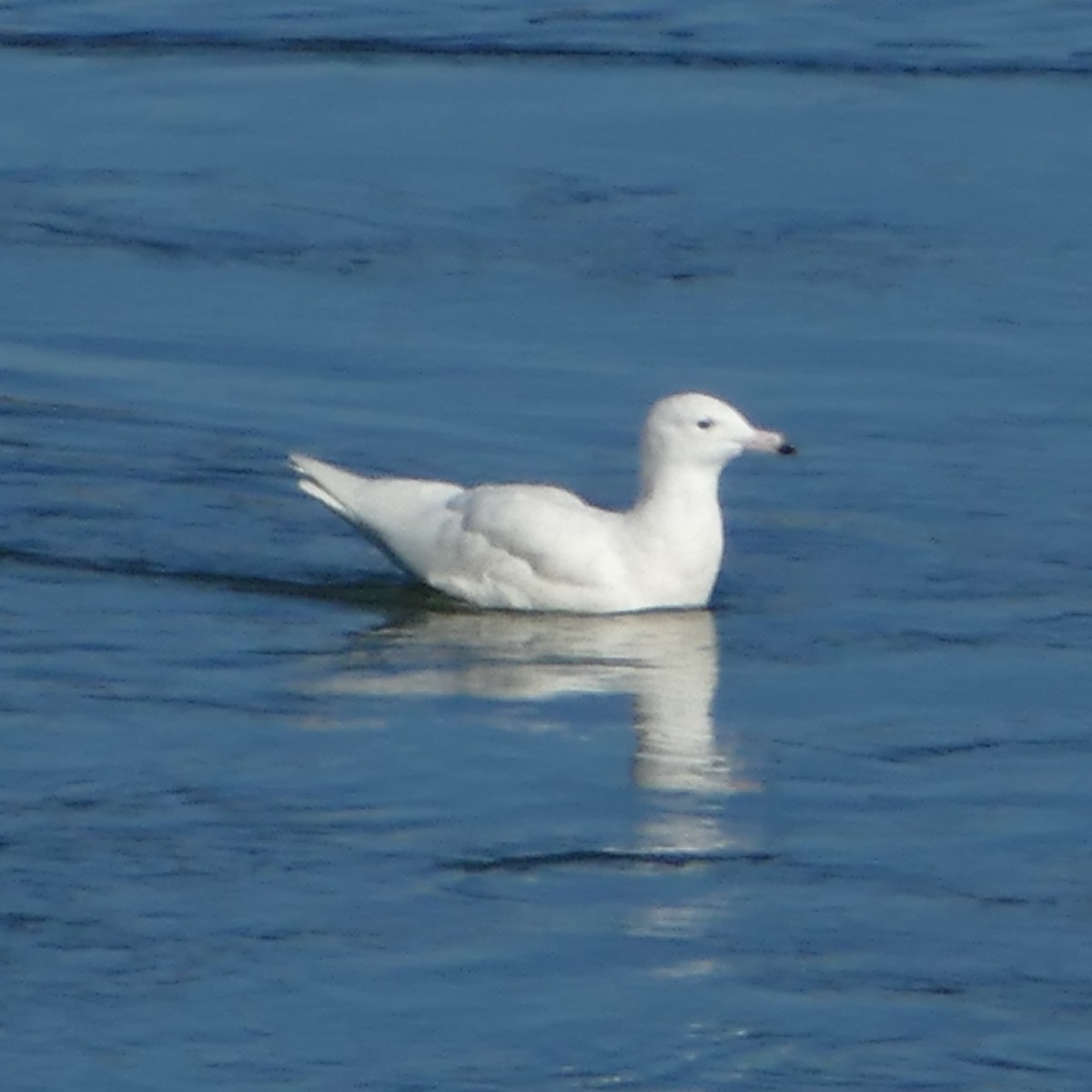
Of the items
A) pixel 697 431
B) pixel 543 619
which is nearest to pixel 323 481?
pixel 543 619

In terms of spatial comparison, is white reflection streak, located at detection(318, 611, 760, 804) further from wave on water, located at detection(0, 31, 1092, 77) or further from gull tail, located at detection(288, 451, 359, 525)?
wave on water, located at detection(0, 31, 1092, 77)

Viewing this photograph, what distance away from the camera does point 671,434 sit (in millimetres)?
11484

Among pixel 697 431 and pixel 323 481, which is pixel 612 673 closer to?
pixel 697 431

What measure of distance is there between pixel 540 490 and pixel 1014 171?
252 inches

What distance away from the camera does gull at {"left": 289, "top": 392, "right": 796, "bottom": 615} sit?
11227 millimetres

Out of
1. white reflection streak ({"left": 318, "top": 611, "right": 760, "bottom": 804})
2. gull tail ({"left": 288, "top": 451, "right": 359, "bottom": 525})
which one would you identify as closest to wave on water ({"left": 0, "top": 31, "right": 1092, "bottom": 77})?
gull tail ({"left": 288, "top": 451, "right": 359, "bottom": 525})

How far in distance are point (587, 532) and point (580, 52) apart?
915 centimetres

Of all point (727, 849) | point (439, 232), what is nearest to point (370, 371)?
point (439, 232)

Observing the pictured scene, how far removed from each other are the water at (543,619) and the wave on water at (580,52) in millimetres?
48

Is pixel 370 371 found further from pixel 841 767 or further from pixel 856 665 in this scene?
pixel 841 767

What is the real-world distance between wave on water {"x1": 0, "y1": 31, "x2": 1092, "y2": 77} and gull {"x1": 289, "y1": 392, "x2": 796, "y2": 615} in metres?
8.22

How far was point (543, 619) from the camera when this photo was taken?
1127 cm

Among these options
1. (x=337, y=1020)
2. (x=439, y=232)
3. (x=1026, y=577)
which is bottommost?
(x=337, y=1020)

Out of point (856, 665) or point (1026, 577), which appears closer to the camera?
point (856, 665)
